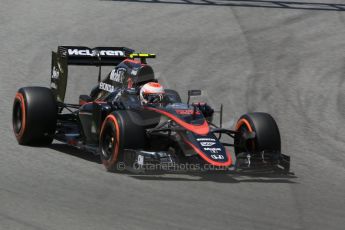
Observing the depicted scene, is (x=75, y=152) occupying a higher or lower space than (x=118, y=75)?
lower

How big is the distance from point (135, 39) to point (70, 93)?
14.4ft

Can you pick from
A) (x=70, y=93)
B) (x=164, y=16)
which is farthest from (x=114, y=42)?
(x=70, y=93)

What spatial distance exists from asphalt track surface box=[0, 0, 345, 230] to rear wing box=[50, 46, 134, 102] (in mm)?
1136

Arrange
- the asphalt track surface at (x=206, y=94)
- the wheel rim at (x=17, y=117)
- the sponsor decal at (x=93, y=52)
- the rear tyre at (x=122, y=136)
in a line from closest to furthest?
1. the asphalt track surface at (x=206, y=94)
2. the rear tyre at (x=122, y=136)
3. the wheel rim at (x=17, y=117)
4. the sponsor decal at (x=93, y=52)

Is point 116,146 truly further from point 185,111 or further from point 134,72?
point 134,72

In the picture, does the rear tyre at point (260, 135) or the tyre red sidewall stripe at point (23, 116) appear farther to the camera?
the tyre red sidewall stripe at point (23, 116)

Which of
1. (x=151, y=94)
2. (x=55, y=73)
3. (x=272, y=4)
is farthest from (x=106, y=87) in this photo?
(x=272, y=4)

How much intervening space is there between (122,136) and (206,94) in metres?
2.31

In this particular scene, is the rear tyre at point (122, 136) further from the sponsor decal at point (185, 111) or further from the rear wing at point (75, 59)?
the rear wing at point (75, 59)

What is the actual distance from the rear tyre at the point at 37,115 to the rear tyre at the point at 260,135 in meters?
2.87

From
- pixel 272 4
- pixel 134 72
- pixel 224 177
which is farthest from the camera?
pixel 272 4

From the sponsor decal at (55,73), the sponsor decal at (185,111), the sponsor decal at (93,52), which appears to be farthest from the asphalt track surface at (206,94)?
the sponsor decal at (93,52)

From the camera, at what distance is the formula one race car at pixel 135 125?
1261 centimetres

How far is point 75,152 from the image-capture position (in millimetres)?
14516
